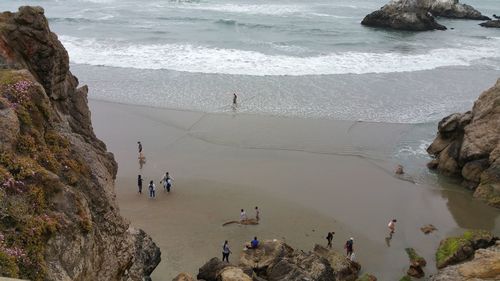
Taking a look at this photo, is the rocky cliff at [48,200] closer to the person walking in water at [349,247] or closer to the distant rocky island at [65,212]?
the distant rocky island at [65,212]

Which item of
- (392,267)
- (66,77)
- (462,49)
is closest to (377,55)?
(462,49)

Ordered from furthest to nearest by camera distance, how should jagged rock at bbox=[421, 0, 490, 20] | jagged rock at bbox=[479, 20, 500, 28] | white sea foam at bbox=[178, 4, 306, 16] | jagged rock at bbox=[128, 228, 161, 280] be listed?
jagged rock at bbox=[421, 0, 490, 20]
white sea foam at bbox=[178, 4, 306, 16]
jagged rock at bbox=[479, 20, 500, 28]
jagged rock at bbox=[128, 228, 161, 280]

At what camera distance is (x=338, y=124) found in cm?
2945

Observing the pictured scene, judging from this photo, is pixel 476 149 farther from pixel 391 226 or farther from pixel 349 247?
pixel 349 247

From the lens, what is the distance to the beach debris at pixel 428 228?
772 inches

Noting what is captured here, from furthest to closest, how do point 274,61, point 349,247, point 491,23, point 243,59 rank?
point 491,23 → point 243,59 → point 274,61 → point 349,247

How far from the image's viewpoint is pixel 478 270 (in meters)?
14.2

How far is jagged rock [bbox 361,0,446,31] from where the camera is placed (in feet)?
215

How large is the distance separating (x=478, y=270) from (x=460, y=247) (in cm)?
290

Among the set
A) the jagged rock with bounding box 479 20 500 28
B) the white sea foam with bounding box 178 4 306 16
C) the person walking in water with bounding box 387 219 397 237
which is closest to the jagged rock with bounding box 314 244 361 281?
the person walking in water with bounding box 387 219 397 237

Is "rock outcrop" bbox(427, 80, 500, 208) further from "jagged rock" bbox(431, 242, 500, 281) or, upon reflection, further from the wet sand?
"jagged rock" bbox(431, 242, 500, 281)

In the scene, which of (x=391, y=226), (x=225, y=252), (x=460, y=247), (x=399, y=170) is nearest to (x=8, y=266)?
(x=225, y=252)

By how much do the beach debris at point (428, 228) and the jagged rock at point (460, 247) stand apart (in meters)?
1.52

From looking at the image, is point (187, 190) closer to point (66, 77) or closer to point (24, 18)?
point (66, 77)
